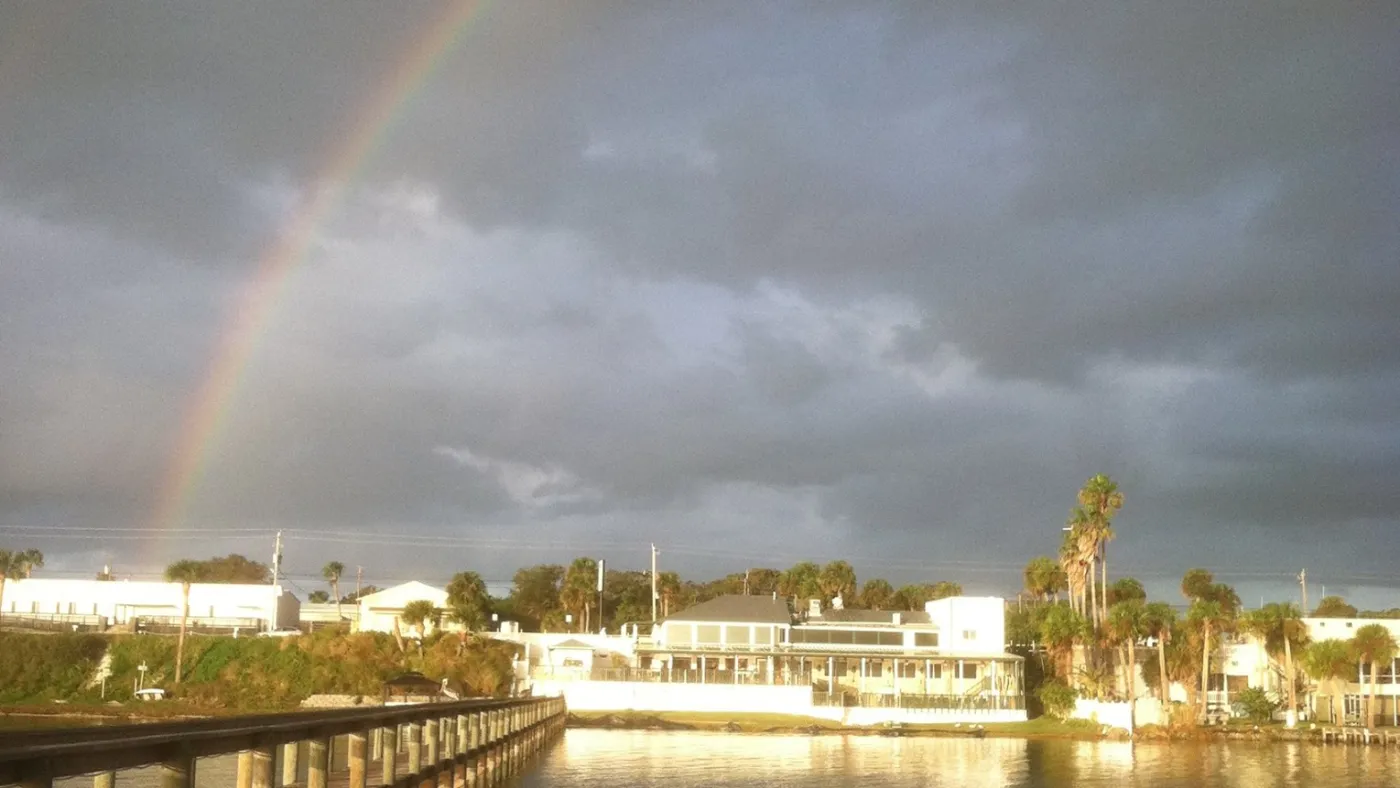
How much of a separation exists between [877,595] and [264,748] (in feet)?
375

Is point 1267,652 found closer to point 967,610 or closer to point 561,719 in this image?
point 967,610

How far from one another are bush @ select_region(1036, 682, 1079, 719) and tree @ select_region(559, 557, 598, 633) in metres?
39.7

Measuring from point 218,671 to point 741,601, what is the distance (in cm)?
3466

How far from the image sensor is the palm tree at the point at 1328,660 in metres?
78.6

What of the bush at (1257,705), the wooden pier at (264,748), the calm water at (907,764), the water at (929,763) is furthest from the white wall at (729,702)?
the wooden pier at (264,748)

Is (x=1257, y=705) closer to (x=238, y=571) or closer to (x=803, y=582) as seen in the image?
(x=803, y=582)

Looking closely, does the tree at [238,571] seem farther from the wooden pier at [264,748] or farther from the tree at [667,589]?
the wooden pier at [264,748]

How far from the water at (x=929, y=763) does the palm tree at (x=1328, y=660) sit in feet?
38.9

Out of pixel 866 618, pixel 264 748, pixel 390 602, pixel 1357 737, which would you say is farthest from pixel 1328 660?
pixel 264 748

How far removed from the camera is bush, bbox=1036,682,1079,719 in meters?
76.2

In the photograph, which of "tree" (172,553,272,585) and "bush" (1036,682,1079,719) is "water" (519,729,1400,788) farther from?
"tree" (172,553,272,585)

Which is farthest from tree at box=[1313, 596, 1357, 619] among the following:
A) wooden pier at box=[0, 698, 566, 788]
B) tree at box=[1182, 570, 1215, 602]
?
wooden pier at box=[0, 698, 566, 788]

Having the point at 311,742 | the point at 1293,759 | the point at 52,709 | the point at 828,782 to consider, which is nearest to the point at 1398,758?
the point at 1293,759

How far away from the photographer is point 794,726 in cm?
7025
